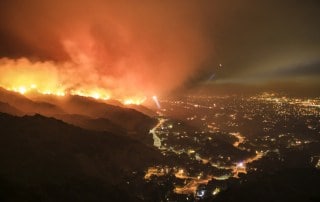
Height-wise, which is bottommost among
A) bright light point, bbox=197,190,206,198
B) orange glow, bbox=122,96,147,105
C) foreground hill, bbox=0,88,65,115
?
bright light point, bbox=197,190,206,198

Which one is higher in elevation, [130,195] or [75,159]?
[75,159]

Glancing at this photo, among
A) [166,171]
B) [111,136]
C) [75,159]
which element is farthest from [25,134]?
[166,171]

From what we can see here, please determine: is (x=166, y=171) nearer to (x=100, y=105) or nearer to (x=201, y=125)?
(x=100, y=105)

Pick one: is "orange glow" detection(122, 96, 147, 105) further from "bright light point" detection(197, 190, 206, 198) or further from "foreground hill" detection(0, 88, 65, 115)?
"bright light point" detection(197, 190, 206, 198)

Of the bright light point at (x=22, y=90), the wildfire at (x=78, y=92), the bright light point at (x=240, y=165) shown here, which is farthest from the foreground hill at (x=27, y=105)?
the bright light point at (x=240, y=165)

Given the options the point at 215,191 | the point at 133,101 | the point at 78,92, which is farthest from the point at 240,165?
the point at 78,92

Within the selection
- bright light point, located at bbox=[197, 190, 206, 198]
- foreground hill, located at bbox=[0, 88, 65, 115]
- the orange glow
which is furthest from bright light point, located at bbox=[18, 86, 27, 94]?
bright light point, located at bbox=[197, 190, 206, 198]

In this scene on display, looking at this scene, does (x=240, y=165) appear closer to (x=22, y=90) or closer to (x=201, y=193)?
(x=201, y=193)

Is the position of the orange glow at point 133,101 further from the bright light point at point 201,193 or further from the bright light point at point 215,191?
the bright light point at point 201,193
